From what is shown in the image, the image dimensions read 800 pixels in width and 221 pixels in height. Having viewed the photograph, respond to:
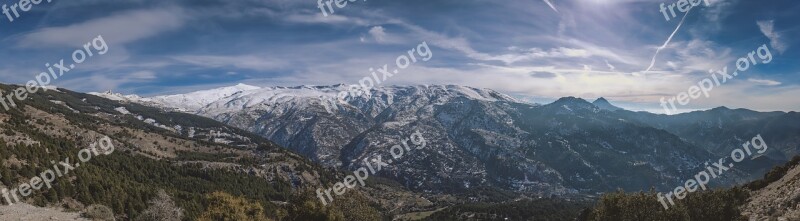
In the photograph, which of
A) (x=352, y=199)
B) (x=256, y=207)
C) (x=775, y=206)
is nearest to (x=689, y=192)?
(x=775, y=206)

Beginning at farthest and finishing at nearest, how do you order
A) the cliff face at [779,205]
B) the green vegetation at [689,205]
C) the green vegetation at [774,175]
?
1. the green vegetation at [774,175]
2. the green vegetation at [689,205]
3. the cliff face at [779,205]

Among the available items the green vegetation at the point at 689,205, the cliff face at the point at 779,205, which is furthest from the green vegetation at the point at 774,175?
the cliff face at the point at 779,205

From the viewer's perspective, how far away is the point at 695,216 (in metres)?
63.1

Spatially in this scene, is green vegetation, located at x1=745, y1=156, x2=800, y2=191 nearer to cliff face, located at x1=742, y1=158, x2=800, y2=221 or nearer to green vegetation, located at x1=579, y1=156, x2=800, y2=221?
green vegetation, located at x1=579, y1=156, x2=800, y2=221

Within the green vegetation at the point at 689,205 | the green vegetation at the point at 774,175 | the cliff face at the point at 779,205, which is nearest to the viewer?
the cliff face at the point at 779,205

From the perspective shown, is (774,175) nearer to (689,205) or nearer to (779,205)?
(689,205)

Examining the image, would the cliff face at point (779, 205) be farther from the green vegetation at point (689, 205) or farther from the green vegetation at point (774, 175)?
the green vegetation at point (774, 175)

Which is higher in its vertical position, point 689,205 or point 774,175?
point 774,175

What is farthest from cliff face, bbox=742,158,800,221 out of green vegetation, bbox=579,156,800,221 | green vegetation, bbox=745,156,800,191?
green vegetation, bbox=745,156,800,191

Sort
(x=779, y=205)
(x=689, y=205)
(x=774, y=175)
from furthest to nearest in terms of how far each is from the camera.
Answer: (x=774, y=175)
(x=689, y=205)
(x=779, y=205)

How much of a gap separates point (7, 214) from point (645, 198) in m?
90.2

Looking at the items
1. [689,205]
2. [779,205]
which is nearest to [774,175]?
[689,205]

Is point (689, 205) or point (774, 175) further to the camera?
point (774, 175)

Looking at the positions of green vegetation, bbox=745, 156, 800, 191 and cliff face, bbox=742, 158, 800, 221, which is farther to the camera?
green vegetation, bbox=745, 156, 800, 191
